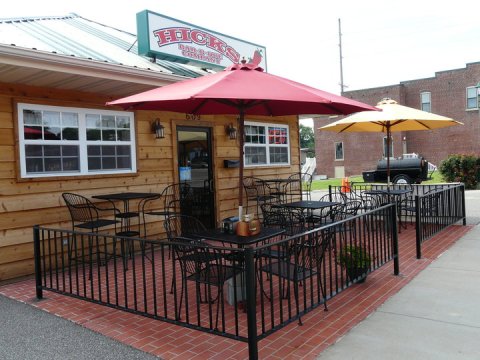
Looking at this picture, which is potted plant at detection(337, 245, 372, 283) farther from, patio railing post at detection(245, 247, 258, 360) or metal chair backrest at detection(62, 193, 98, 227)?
metal chair backrest at detection(62, 193, 98, 227)

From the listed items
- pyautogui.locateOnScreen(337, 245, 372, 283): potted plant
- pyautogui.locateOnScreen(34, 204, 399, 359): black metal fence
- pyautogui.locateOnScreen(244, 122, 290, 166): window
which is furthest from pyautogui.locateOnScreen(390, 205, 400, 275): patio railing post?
pyautogui.locateOnScreen(244, 122, 290, 166): window

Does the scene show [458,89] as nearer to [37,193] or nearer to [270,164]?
[270,164]

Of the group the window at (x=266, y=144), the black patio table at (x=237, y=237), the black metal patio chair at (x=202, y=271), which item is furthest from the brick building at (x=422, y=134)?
the black metal patio chair at (x=202, y=271)

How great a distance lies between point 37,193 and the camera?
5664mm

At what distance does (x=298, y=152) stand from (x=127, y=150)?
5147mm

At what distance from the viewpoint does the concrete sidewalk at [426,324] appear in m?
3.12

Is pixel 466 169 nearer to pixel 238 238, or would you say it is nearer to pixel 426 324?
pixel 426 324

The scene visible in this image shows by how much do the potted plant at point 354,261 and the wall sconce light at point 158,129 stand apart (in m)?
3.85

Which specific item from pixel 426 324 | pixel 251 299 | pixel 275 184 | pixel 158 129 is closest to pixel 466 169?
pixel 275 184

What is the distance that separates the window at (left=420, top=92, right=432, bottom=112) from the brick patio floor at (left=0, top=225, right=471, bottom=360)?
28.0 metres

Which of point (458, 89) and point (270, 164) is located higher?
point (458, 89)

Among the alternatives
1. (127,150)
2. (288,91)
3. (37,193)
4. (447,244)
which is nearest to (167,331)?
(288,91)

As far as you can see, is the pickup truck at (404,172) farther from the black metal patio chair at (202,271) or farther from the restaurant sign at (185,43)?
the black metal patio chair at (202,271)

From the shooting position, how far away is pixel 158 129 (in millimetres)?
7078
